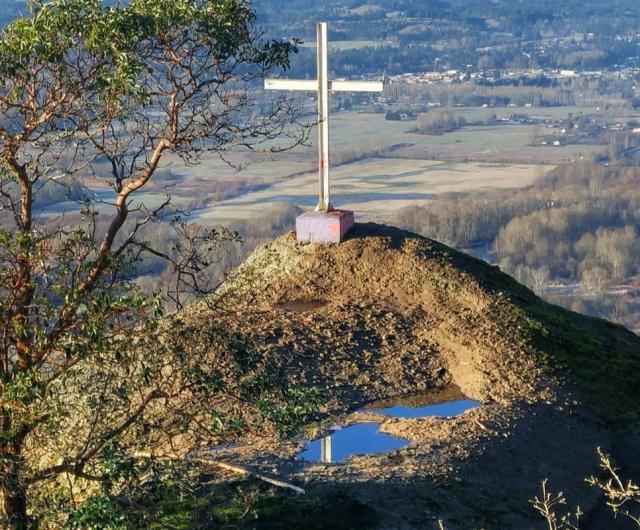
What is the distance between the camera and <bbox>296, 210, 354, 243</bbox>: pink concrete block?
15273 millimetres

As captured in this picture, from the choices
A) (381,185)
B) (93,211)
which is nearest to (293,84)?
(93,211)

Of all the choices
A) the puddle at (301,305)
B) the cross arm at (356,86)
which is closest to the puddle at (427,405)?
the puddle at (301,305)

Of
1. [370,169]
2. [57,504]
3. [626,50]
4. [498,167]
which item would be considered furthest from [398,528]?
[626,50]

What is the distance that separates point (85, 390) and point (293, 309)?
20.0 feet

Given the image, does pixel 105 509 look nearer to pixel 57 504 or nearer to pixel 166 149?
pixel 57 504

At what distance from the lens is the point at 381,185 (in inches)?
2781

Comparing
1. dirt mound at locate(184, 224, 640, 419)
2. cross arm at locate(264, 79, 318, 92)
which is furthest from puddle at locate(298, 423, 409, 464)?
cross arm at locate(264, 79, 318, 92)

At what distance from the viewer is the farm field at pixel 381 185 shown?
57088 millimetres

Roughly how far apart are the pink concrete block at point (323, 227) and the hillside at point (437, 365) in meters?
0.19

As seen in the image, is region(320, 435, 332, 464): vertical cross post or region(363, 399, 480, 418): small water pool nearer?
region(320, 435, 332, 464): vertical cross post

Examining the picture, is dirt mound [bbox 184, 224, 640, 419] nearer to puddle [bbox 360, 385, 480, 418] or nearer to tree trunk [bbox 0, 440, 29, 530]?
puddle [bbox 360, 385, 480, 418]

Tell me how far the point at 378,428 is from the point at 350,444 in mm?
482

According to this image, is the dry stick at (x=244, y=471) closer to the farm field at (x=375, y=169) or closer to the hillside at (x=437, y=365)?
the hillside at (x=437, y=365)

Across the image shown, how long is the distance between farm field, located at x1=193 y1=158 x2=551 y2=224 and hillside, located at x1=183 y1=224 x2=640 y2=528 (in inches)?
1399
